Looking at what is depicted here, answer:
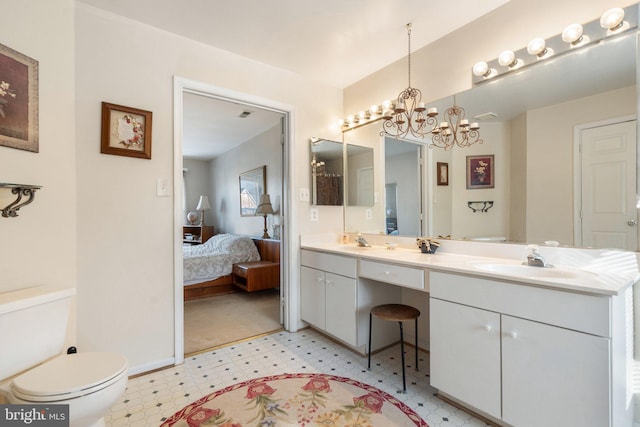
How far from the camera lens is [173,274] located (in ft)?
7.16

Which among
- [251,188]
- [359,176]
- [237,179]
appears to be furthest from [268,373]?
[237,179]

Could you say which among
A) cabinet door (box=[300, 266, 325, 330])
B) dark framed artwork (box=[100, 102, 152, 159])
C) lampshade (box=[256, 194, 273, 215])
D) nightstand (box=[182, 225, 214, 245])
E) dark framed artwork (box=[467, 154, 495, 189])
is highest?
dark framed artwork (box=[100, 102, 152, 159])

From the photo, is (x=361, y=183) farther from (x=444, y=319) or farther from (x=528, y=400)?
(x=528, y=400)

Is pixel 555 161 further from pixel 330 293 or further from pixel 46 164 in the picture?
pixel 46 164

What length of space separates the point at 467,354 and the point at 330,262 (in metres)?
1.17

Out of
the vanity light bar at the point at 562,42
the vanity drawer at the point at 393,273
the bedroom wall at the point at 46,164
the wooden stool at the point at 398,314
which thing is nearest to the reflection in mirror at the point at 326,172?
the vanity drawer at the point at 393,273

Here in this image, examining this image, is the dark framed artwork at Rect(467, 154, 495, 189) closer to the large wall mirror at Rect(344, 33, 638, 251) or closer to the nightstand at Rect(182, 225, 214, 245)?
the large wall mirror at Rect(344, 33, 638, 251)

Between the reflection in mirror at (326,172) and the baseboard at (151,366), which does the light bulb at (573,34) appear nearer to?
the reflection in mirror at (326,172)

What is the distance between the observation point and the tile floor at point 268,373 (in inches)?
64.6

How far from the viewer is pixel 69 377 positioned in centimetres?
127

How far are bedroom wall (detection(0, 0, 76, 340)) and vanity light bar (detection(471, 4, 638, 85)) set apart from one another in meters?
2.56

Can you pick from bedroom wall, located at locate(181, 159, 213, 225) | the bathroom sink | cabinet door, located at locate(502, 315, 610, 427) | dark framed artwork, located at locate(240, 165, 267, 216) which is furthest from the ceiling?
bedroom wall, located at locate(181, 159, 213, 225)

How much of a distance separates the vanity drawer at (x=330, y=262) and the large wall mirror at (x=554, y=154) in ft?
2.29

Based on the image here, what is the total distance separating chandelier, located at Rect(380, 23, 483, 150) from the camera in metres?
2.11
